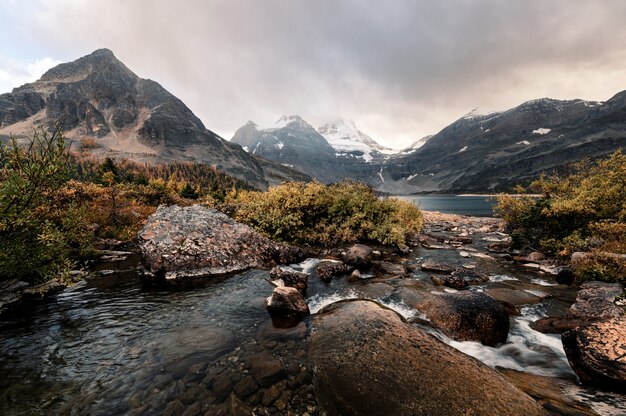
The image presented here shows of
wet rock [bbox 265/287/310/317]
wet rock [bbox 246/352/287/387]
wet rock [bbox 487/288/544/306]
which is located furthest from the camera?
wet rock [bbox 487/288/544/306]

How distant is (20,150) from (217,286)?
28.3 feet

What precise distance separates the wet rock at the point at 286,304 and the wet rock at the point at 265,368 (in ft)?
8.02

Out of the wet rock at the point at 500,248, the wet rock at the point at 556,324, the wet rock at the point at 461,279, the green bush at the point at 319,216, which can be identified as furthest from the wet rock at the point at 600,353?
the wet rock at the point at 500,248

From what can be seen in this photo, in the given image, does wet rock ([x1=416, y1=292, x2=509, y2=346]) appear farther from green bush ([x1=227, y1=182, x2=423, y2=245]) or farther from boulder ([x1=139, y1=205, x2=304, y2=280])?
green bush ([x1=227, y1=182, x2=423, y2=245])

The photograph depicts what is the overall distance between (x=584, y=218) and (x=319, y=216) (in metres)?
19.5

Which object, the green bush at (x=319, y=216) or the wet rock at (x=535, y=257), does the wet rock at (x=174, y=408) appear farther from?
the wet rock at (x=535, y=257)

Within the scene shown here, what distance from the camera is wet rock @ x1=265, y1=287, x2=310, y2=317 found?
983cm

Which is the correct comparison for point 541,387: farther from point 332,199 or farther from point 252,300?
point 332,199

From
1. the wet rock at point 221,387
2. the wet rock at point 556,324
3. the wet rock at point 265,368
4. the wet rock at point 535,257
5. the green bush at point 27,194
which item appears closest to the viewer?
the wet rock at point 221,387

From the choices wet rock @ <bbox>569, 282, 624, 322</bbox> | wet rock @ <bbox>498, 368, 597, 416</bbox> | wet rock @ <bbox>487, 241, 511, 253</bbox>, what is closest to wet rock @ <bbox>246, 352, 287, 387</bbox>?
wet rock @ <bbox>498, 368, 597, 416</bbox>

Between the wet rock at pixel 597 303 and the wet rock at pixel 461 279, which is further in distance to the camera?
the wet rock at pixel 461 279

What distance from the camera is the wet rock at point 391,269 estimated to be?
51.6ft

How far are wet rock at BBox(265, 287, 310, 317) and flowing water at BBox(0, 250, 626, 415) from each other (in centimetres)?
46

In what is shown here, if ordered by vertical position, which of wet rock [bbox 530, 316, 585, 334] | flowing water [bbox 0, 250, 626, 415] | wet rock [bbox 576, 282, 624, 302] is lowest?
flowing water [bbox 0, 250, 626, 415]
